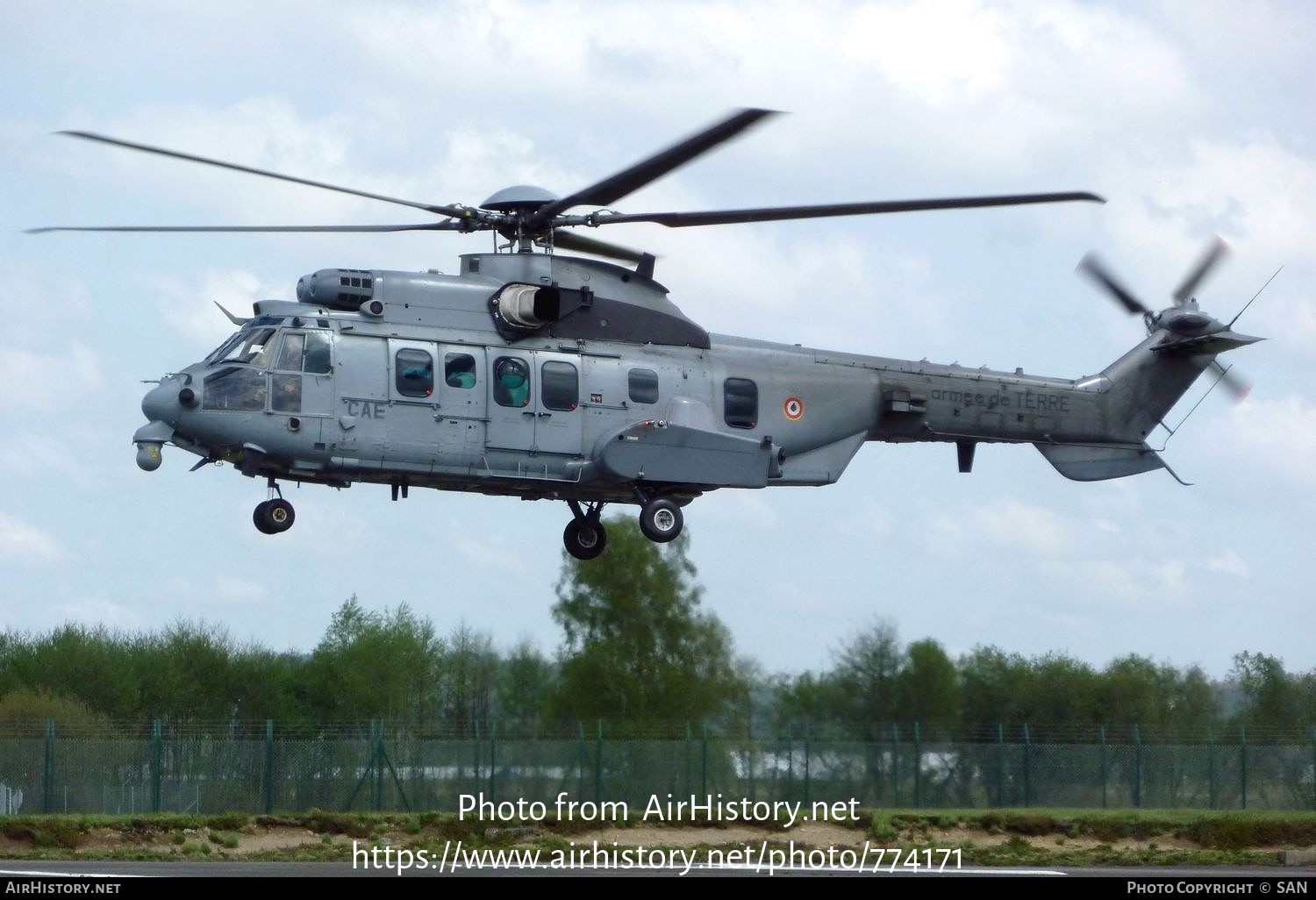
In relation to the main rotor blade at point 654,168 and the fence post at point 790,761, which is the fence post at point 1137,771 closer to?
the fence post at point 790,761

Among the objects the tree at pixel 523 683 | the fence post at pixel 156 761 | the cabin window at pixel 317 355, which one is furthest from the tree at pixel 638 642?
the cabin window at pixel 317 355

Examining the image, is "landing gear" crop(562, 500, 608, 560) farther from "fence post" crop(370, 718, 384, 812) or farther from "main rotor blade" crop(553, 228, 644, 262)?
"fence post" crop(370, 718, 384, 812)

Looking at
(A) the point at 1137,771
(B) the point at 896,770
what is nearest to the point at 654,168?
(B) the point at 896,770

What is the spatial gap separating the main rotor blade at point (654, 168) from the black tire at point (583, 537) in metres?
4.48

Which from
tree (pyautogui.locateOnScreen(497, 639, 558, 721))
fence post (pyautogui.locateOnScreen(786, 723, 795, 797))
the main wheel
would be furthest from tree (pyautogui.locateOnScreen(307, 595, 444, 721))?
the main wheel

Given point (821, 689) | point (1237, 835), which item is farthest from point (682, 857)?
point (821, 689)

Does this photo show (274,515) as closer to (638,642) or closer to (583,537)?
(583,537)

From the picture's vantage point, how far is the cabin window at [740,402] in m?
26.3

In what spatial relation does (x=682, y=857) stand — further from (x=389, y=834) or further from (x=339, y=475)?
(x=339, y=475)

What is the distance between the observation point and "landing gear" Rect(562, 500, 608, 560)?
26.8 meters

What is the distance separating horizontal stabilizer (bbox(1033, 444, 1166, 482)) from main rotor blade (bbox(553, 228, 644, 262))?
7.53 metres

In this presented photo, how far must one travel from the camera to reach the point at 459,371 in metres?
24.3

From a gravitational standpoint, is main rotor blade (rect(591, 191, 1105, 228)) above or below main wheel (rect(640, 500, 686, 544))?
above

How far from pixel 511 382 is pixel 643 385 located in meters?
2.04
